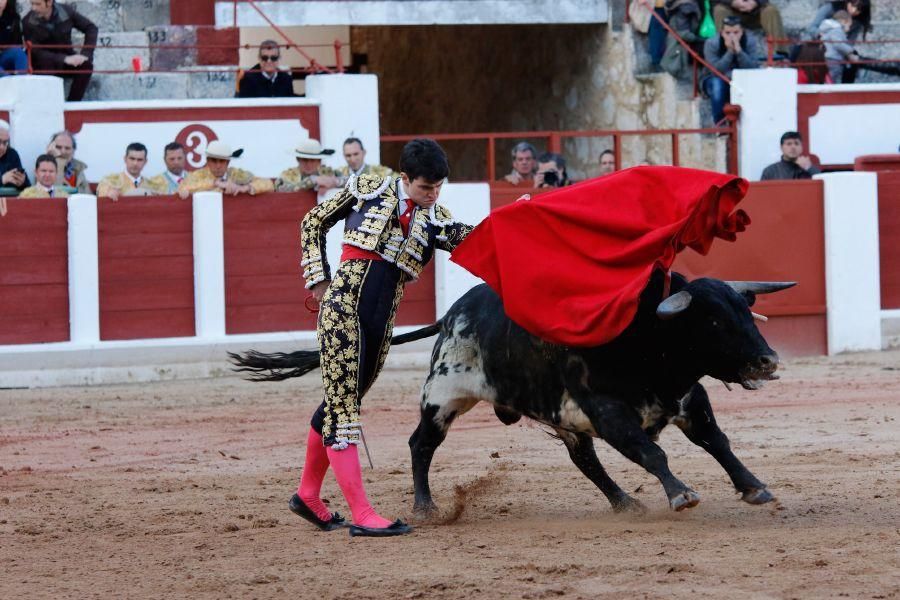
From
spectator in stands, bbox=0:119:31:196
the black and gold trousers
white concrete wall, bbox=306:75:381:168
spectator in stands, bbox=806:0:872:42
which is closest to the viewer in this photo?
the black and gold trousers

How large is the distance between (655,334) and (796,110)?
265 inches

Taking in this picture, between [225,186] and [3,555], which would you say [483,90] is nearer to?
[225,186]

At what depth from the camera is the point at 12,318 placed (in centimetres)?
885

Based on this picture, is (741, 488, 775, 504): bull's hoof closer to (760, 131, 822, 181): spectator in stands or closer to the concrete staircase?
(760, 131, 822, 181): spectator in stands

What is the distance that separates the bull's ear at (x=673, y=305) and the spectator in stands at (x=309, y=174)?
5117mm

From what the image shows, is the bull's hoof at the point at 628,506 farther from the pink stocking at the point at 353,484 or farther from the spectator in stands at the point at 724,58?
the spectator in stands at the point at 724,58

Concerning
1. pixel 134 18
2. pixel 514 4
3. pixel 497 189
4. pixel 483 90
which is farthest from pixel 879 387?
pixel 483 90

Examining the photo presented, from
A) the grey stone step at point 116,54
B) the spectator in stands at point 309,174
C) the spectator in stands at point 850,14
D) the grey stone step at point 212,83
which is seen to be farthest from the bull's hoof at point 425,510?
the spectator in stands at point 850,14

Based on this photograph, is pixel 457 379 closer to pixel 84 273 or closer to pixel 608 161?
pixel 84 273

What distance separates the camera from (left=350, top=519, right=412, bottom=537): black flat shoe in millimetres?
4348

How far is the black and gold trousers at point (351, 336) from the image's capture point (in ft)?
14.2

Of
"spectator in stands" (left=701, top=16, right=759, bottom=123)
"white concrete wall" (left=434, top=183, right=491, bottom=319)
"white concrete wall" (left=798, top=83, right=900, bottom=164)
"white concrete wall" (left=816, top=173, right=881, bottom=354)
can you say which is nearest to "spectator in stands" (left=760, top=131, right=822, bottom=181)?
"white concrete wall" (left=816, top=173, right=881, bottom=354)

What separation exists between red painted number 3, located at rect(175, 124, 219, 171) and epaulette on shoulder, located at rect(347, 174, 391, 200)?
559 cm

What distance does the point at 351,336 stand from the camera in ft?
14.2
